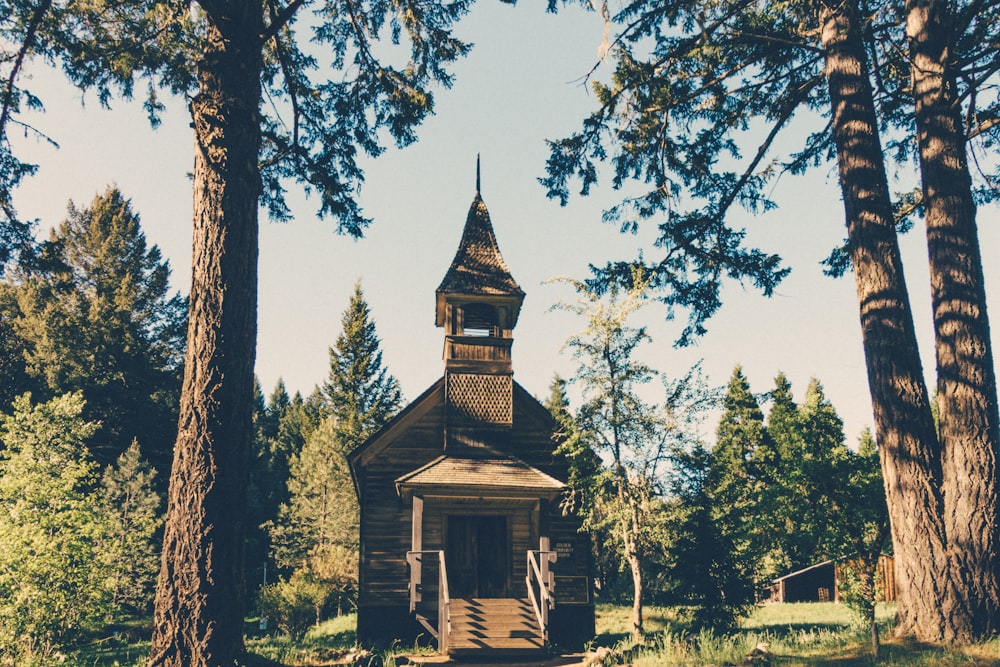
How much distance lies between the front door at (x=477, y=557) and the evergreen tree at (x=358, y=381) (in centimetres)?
2576

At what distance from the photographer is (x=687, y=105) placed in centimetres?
1309

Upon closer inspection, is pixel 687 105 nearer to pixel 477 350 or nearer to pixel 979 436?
pixel 979 436

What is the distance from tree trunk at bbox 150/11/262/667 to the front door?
12.4m

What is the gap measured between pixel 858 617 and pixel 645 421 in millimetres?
7073

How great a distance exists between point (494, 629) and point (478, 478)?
3.51 meters

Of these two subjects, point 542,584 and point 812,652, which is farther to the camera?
point 542,584

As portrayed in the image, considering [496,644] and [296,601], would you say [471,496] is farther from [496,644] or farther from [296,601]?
[296,601]

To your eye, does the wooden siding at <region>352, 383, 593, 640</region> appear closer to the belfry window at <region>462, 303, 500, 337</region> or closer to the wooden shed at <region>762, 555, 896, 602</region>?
the belfry window at <region>462, 303, 500, 337</region>

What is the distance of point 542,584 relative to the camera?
1617 centimetres

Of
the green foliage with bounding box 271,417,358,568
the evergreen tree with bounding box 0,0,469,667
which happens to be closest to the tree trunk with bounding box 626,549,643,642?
the evergreen tree with bounding box 0,0,469,667

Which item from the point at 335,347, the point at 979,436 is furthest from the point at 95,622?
the point at 335,347

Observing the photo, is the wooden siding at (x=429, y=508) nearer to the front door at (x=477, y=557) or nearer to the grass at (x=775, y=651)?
the front door at (x=477, y=557)

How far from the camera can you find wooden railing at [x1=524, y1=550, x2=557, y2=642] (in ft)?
52.3

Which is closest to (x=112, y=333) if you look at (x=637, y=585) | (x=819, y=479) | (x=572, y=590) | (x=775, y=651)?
(x=572, y=590)
